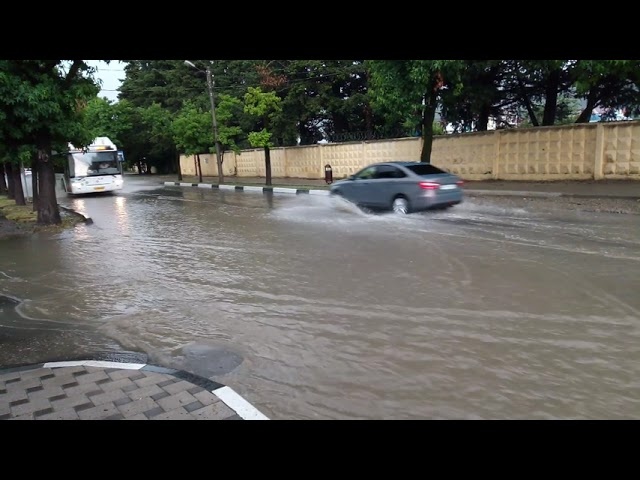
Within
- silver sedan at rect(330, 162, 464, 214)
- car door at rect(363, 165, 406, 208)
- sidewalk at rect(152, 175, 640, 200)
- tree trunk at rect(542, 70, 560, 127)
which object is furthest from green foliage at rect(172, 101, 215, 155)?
car door at rect(363, 165, 406, 208)

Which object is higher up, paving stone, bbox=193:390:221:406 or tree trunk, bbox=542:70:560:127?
tree trunk, bbox=542:70:560:127

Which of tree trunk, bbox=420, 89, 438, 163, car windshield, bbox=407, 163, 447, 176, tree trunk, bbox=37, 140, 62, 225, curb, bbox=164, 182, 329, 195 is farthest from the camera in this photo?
curb, bbox=164, 182, 329, 195

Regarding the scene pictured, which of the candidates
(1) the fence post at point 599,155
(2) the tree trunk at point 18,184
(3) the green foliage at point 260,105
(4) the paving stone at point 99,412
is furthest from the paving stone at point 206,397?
(3) the green foliage at point 260,105

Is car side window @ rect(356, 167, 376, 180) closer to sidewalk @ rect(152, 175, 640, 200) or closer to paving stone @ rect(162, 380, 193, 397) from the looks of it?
sidewalk @ rect(152, 175, 640, 200)

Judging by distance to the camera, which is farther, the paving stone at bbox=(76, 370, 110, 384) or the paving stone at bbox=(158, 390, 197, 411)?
the paving stone at bbox=(76, 370, 110, 384)

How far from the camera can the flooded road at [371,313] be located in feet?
12.0

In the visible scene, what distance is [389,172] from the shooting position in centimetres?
1220

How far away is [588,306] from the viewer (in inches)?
208

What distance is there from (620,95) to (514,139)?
596 centimetres

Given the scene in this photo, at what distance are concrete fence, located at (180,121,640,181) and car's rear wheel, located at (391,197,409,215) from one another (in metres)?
8.45

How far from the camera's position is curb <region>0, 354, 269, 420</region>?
335 centimetres
